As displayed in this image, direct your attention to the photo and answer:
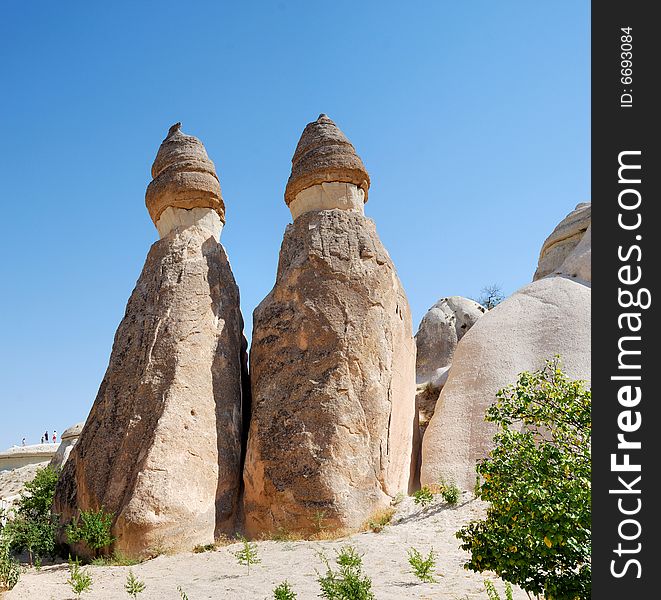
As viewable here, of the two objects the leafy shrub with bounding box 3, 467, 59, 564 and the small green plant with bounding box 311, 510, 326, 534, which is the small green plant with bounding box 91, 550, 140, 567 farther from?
the small green plant with bounding box 311, 510, 326, 534

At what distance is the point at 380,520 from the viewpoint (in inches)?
338

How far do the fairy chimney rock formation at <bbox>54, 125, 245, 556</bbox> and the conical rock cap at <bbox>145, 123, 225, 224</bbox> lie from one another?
0.09 feet

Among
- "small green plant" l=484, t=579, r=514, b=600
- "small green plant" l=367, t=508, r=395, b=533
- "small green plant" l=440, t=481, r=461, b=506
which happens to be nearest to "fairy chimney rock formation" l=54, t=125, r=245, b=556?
"small green plant" l=367, t=508, r=395, b=533

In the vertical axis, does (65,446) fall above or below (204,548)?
above

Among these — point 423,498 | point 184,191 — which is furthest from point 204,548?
point 184,191

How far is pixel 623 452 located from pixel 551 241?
14.7 metres

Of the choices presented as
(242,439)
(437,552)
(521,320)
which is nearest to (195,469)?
(242,439)

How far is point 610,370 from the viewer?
293 centimetres

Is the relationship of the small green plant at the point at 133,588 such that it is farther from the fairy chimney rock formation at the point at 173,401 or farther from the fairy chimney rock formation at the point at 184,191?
the fairy chimney rock formation at the point at 184,191

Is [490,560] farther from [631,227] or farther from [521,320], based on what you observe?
[521,320]

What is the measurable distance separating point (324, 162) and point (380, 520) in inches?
247

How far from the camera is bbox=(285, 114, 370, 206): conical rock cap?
11.2 metres

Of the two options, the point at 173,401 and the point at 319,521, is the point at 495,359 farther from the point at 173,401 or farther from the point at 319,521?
the point at 173,401

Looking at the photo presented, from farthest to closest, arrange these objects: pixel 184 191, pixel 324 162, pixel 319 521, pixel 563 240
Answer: pixel 563 240 < pixel 184 191 < pixel 324 162 < pixel 319 521
